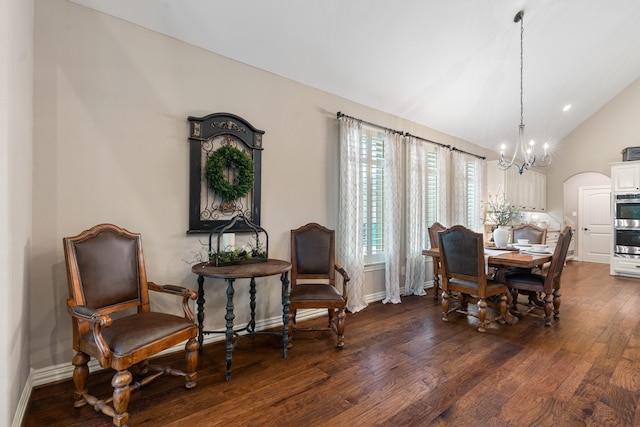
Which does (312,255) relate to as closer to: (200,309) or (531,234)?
(200,309)

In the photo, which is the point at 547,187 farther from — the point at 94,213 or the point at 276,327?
the point at 94,213

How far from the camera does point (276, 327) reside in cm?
330

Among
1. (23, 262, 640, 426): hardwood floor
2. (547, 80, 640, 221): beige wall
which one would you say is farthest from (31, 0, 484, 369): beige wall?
(547, 80, 640, 221): beige wall

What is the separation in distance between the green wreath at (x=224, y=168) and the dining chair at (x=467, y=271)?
7.39 feet

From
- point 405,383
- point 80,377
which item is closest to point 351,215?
point 405,383

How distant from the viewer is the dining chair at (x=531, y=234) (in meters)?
4.84

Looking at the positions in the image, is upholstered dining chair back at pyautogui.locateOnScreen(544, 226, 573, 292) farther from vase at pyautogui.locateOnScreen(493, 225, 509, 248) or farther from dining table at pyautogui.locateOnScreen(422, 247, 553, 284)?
vase at pyautogui.locateOnScreen(493, 225, 509, 248)

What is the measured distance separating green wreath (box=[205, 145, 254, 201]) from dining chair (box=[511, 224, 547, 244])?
4553 mm

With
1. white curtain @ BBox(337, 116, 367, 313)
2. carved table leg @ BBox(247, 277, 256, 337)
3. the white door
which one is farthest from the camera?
the white door

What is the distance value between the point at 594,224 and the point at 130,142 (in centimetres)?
1074

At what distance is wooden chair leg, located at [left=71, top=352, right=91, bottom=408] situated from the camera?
1918mm

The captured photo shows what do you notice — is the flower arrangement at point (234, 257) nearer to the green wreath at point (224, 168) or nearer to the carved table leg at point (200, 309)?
the carved table leg at point (200, 309)

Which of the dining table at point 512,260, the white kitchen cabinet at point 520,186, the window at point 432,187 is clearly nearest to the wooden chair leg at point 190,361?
the dining table at point 512,260

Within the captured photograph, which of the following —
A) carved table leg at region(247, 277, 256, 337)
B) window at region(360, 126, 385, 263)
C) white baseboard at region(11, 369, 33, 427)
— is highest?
window at region(360, 126, 385, 263)
